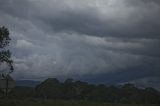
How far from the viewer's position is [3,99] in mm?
44312

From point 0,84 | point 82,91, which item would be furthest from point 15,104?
point 82,91

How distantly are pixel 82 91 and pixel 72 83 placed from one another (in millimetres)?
18540

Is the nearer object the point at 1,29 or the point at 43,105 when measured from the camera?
the point at 1,29

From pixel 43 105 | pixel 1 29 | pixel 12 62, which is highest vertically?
pixel 1 29

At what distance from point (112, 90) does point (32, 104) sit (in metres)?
120

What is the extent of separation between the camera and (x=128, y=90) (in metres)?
164

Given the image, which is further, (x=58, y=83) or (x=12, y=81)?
(x=58, y=83)

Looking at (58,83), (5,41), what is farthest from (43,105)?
A: (58,83)

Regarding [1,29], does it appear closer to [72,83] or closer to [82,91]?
[82,91]

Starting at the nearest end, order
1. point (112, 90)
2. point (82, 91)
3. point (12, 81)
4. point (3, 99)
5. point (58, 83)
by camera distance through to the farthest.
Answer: point (12, 81)
point (3, 99)
point (82, 91)
point (112, 90)
point (58, 83)

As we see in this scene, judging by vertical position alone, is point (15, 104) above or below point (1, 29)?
below

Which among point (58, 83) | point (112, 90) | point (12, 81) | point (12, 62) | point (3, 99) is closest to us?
point (12, 81)

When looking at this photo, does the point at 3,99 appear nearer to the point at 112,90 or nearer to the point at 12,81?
the point at 12,81

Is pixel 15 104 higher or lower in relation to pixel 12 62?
lower
